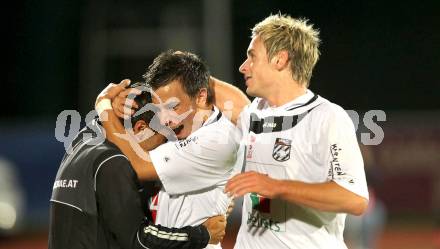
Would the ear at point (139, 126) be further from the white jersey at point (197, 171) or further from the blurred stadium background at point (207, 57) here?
the blurred stadium background at point (207, 57)

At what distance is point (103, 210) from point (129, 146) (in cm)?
47

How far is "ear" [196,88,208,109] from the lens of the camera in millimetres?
4719

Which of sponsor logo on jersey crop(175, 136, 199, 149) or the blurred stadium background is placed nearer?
sponsor logo on jersey crop(175, 136, 199, 149)

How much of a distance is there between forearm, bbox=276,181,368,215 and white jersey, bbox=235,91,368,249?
0.09 m

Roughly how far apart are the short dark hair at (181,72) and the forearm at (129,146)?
0.34m

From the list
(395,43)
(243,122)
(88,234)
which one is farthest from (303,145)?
(395,43)

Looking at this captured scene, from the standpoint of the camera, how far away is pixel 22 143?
15.8 m

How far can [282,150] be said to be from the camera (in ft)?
13.5

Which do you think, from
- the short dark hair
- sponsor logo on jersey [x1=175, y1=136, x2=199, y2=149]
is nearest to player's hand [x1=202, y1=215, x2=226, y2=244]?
sponsor logo on jersey [x1=175, y1=136, x2=199, y2=149]

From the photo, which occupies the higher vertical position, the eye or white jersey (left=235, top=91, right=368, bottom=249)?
the eye

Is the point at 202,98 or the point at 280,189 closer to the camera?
the point at 280,189

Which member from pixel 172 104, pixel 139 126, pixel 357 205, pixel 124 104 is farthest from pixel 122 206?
pixel 357 205

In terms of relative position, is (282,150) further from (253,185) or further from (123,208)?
(123,208)

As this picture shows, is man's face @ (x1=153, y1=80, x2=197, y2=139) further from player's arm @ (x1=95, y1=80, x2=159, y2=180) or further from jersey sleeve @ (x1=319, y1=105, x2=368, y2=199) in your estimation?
jersey sleeve @ (x1=319, y1=105, x2=368, y2=199)
